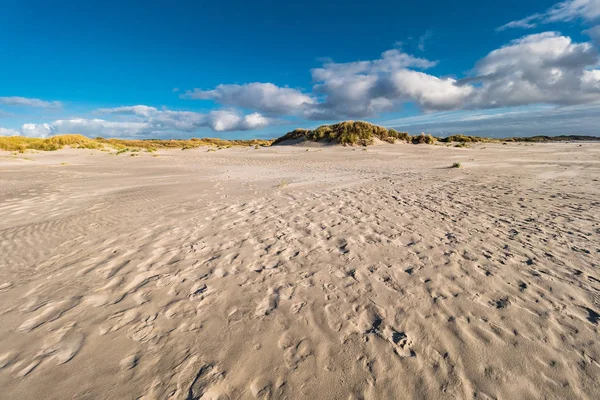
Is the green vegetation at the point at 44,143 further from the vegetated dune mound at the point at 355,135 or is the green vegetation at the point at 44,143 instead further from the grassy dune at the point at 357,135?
the grassy dune at the point at 357,135

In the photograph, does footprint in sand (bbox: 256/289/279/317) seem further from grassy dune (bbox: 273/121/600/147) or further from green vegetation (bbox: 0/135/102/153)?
green vegetation (bbox: 0/135/102/153)

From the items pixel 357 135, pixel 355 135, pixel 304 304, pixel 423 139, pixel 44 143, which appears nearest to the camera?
pixel 304 304

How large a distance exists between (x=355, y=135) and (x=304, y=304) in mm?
30768

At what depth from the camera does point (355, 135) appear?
32250 mm

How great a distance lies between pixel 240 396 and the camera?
2.26 meters

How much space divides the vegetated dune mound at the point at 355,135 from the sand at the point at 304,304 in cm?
2576

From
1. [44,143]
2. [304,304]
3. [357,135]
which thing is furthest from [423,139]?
[44,143]

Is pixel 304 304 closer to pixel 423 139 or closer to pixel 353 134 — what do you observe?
pixel 353 134

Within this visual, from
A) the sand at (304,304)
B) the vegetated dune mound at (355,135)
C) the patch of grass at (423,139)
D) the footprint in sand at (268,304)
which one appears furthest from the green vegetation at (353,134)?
the footprint in sand at (268,304)

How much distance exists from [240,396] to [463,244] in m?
4.36

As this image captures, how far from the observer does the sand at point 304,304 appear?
2.39 meters

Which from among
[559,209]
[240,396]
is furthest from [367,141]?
[240,396]

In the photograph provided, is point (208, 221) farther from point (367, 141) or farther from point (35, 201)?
point (367, 141)

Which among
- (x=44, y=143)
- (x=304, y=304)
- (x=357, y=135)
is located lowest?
(x=304, y=304)
